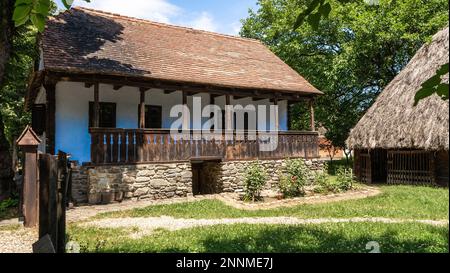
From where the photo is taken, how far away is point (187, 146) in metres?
13.0

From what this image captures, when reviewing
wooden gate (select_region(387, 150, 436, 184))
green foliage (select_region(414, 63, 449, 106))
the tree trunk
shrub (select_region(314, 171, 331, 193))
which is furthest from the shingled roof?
green foliage (select_region(414, 63, 449, 106))

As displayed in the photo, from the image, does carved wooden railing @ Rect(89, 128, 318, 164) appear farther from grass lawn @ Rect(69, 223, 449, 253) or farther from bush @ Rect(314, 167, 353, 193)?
grass lawn @ Rect(69, 223, 449, 253)

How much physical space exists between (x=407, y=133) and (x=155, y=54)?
1153 centimetres

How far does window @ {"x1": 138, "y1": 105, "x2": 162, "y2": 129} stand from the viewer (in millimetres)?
14375

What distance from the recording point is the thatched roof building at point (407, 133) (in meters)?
14.6

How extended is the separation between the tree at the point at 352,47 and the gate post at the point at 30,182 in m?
15.4

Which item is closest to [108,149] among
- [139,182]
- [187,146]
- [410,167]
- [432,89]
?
[139,182]

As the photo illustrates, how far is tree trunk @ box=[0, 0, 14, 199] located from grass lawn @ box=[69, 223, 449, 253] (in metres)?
5.09

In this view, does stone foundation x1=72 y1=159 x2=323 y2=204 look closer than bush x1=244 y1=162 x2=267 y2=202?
Yes

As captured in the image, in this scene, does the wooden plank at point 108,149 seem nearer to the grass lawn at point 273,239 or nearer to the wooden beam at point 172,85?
the wooden beam at point 172,85

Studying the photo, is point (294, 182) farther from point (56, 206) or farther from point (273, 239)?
point (56, 206)

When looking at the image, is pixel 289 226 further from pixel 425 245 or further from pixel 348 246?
pixel 425 245
